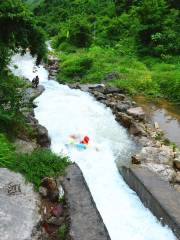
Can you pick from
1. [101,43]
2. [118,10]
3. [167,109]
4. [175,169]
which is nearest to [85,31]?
[101,43]

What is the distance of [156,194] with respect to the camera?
838 cm

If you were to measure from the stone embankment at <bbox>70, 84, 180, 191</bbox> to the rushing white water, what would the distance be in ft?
1.27

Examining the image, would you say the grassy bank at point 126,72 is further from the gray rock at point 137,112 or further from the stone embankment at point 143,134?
the gray rock at point 137,112

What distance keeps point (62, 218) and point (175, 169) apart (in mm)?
4615

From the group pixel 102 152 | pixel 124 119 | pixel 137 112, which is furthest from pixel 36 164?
pixel 137 112

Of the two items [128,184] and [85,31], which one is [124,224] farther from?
[85,31]

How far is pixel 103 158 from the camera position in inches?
435

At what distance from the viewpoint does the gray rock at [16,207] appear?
20.6ft

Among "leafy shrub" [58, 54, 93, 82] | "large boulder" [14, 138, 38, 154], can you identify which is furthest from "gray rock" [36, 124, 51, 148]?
"leafy shrub" [58, 54, 93, 82]

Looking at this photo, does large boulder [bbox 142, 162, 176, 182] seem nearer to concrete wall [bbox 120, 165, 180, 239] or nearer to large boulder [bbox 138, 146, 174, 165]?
large boulder [bbox 138, 146, 174, 165]

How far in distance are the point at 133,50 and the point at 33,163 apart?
1737cm

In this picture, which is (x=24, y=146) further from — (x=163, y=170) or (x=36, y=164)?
(x=163, y=170)

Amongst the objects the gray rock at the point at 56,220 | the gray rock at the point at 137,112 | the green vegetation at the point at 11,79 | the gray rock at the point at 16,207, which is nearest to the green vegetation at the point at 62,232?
the gray rock at the point at 56,220

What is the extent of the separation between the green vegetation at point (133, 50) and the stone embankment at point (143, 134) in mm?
1384
